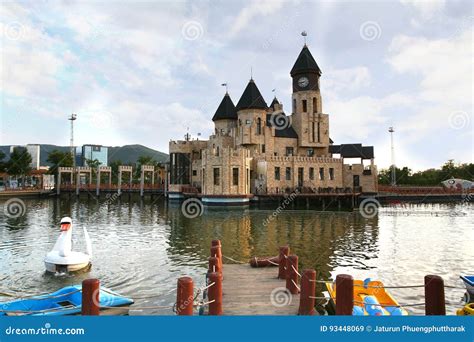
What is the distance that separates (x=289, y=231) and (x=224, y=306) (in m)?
18.5

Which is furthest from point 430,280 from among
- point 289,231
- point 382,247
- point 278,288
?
point 289,231

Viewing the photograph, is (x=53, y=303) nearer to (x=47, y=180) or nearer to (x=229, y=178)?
(x=229, y=178)

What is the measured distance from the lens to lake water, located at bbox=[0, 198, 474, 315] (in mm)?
14203

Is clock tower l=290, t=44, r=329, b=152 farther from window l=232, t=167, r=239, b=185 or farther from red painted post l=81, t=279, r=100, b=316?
red painted post l=81, t=279, r=100, b=316

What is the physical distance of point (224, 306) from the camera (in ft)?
31.1

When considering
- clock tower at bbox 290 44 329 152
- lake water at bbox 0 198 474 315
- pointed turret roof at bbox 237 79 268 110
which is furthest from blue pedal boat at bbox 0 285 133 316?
clock tower at bbox 290 44 329 152

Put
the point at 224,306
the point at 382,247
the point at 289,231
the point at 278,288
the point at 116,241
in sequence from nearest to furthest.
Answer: the point at 224,306, the point at 278,288, the point at 382,247, the point at 116,241, the point at 289,231

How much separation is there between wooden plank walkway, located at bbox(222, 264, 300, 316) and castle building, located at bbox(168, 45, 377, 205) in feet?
→ 118

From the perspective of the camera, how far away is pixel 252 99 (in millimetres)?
56250

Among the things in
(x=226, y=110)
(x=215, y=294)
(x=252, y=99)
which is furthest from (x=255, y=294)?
(x=226, y=110)

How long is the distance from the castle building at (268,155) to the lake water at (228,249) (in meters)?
16.1

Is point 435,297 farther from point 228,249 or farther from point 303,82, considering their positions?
point 303,82

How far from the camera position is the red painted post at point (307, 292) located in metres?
8.67

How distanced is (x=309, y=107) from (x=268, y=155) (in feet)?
39.3
